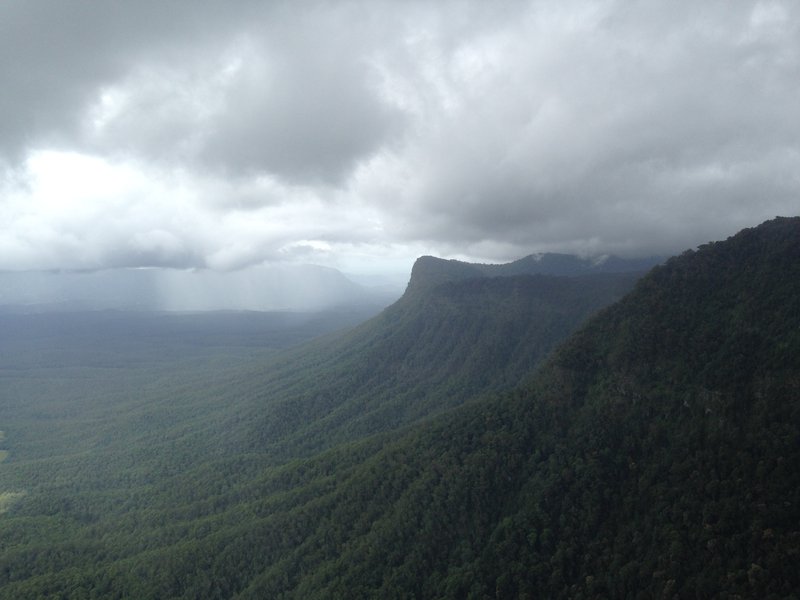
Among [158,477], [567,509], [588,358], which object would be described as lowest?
[158,477]

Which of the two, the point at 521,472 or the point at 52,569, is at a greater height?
the point at 521,472

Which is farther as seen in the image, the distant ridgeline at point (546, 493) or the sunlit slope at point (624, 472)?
the distant ridgeline at point (546, 493)

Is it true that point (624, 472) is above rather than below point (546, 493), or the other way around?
above

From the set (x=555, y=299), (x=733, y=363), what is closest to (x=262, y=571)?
(x=733, y=363)

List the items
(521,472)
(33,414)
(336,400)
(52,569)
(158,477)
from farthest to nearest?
1. (33,414)
2. (336,400)
3. (158,477)
4. (52,569)
5. (521,472)

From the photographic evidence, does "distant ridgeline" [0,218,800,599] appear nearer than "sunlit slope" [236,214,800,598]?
No

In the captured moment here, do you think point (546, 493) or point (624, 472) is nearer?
point (624, 472)

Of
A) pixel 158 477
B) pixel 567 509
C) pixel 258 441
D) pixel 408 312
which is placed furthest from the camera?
pixel 408 312

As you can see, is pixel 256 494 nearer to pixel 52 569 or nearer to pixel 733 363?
pixel 52 569
